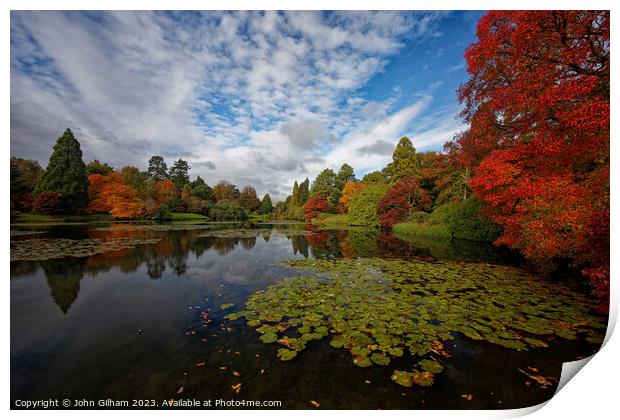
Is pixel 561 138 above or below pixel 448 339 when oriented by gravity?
above

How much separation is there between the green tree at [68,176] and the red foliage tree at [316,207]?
27731 millimetres

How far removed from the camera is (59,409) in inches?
92.5

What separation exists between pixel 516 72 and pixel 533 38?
96 cm

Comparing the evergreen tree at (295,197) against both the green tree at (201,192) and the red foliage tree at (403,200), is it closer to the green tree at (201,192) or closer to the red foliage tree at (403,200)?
the green tree at (201,192)

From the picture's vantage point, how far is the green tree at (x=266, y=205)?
59281mm

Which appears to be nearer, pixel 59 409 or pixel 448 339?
pixel 59 409

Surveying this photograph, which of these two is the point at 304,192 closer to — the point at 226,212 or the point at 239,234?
the point at 226,212

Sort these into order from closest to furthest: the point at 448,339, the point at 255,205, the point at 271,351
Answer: the point at 271,351
the point at 448,339
the point at 255,205

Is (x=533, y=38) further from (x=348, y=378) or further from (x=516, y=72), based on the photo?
(x=348, y=378)

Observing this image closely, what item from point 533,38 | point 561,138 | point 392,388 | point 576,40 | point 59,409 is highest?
point 533,38

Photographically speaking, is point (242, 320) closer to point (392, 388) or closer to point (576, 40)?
point (392, 388)

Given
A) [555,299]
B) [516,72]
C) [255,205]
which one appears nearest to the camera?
[555,299]

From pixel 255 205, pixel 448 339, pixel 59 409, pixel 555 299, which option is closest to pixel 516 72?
pixel 555 299

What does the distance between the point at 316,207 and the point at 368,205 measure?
14.1 meters
